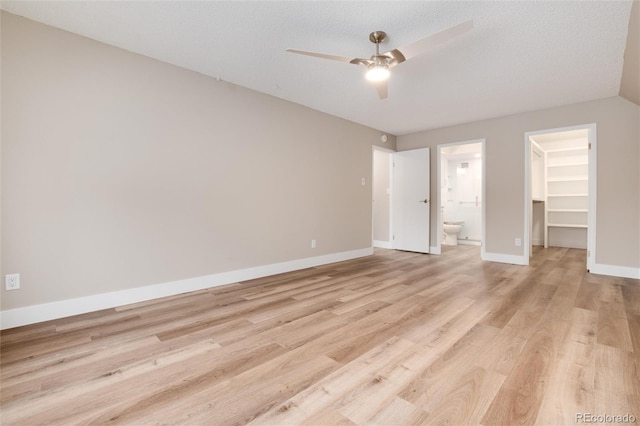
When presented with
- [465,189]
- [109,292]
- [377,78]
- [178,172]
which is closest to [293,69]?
[377,78]

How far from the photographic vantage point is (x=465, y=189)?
7.44 m

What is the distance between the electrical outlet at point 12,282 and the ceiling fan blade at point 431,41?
137 inches

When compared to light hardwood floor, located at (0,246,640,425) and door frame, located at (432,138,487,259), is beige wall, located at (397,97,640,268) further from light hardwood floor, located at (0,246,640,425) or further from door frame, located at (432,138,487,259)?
light hardwood floor, located at (0,246,640,425)

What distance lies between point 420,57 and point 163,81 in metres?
2.66

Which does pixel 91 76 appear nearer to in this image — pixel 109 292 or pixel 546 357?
pixel 109 292

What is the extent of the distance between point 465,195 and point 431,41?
6184 millimetres

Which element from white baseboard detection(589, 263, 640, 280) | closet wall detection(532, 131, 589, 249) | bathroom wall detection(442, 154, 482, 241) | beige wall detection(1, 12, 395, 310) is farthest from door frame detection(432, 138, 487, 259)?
beige wall detection(1, 12, 395, 310)

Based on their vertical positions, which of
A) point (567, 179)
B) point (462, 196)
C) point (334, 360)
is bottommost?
point (334, 360)

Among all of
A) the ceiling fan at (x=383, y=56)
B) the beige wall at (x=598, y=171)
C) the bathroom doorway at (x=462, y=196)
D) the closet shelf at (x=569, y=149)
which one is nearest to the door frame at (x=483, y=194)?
the beige wall at (x=598, y=171)

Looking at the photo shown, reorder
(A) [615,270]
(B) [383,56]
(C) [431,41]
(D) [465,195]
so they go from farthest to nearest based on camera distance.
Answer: (D) [465,195], (A) [615,270], (B) [383,56], (C) [431,41]

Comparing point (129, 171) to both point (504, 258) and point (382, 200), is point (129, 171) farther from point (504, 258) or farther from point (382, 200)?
point (504, 258)

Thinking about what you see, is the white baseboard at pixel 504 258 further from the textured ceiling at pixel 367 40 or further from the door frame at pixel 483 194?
the textured ceiling at pixel 367 40

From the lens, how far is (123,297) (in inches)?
107

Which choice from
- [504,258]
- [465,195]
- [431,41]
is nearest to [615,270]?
[504,258]
